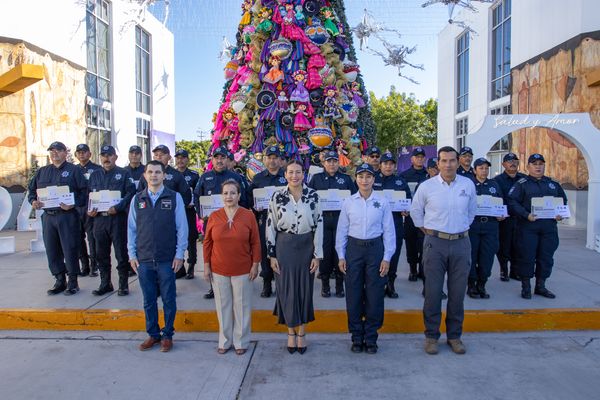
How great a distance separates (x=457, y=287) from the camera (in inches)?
159

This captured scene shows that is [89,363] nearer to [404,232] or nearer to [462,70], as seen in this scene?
[404,232]

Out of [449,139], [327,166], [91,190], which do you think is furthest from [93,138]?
[449,139]

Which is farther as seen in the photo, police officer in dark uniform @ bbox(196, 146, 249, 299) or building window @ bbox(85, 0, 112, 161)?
building window @ bbox(85, 0, 112, 161)

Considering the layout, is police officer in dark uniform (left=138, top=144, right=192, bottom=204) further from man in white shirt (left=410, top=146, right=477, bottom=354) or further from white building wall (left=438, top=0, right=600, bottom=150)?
white building wall (left=438, top=0, right=600, bottom=150)

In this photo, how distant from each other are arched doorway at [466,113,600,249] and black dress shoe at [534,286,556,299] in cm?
332

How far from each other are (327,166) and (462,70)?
2438 centimetres

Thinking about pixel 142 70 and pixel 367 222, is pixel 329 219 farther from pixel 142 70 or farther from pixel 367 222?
pixel 142 70

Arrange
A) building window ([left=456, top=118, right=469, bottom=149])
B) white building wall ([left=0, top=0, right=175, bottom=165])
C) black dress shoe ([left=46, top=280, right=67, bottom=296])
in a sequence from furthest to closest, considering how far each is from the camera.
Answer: building window ([left=456, top=118, right=469, bottom=149])
white building wall ([left=0, top=0, right=175, bottom=165])
black dress shoe ([left=46, top=280, right=67, bottom=296])

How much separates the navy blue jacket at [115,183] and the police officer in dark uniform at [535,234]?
4875 millimetres

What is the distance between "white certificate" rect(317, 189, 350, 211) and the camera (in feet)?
17.5

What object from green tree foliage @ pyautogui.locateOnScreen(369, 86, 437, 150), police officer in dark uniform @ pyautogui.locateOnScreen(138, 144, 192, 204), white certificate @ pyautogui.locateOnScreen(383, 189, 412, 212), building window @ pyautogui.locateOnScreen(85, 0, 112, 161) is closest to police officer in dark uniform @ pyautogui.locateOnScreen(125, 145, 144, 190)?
police officer in dark uniform @ pyautogui.locateOnScreen(138, 144, 192, 204)

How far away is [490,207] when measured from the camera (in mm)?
5355

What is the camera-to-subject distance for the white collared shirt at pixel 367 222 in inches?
159

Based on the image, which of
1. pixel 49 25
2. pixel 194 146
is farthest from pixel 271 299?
pixel 194 146
